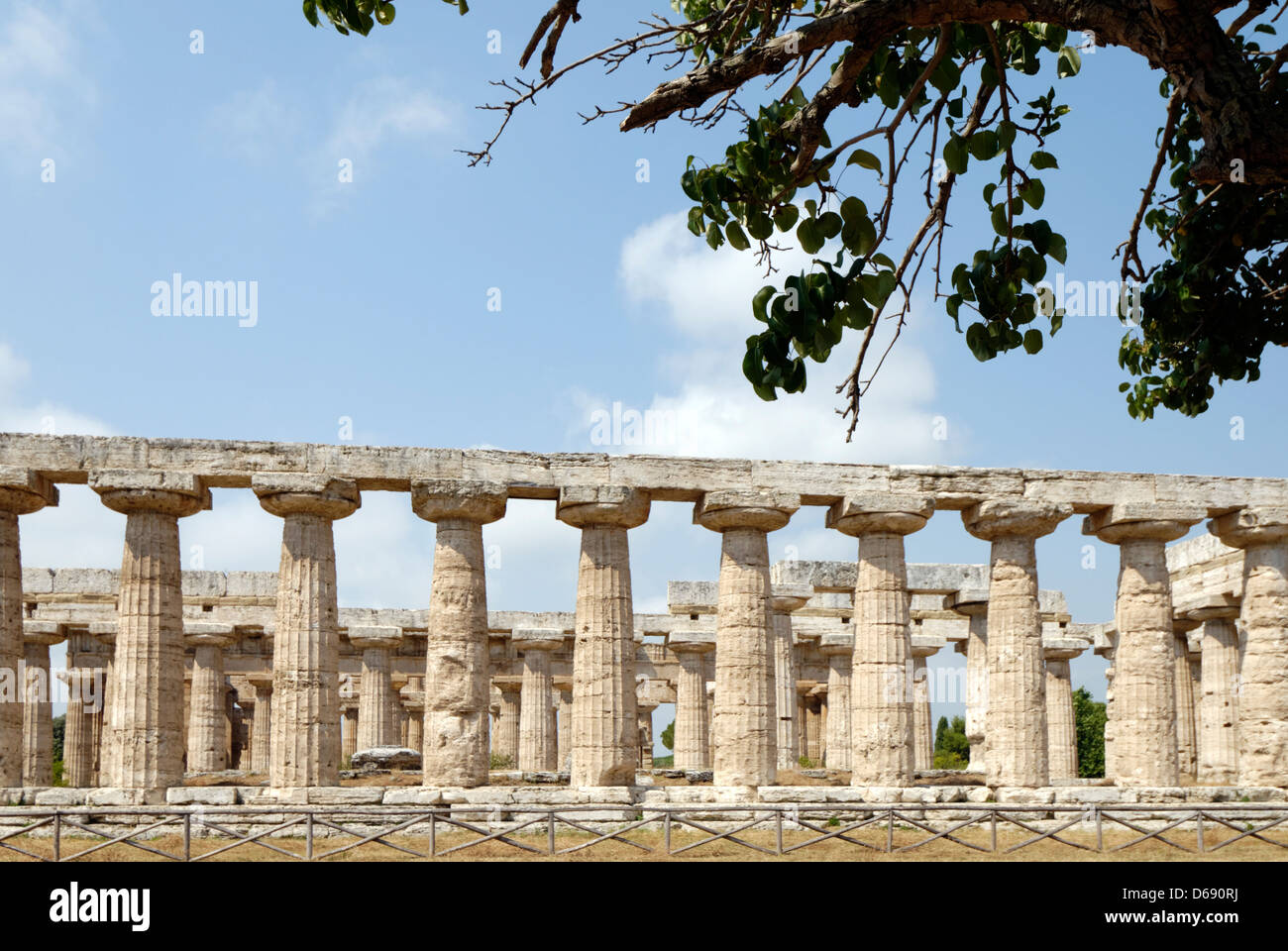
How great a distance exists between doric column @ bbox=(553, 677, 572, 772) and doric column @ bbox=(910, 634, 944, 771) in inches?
491

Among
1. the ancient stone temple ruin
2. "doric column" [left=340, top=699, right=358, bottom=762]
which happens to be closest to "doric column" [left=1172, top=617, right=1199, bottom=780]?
the ancient stone temple ruin

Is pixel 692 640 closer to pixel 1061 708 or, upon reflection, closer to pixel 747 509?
pixel 1061 708

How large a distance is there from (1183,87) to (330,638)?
2122 cm

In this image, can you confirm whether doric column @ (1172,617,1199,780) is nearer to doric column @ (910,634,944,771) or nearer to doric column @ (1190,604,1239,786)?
doric column @ (1190,604,1239,786)

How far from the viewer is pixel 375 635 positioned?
41.5m

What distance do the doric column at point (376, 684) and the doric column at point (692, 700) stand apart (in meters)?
9.16

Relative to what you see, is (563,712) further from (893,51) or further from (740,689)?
(893,51)

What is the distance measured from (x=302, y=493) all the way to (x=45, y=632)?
1740cm

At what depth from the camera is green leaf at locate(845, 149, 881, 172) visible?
887cm

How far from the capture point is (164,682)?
25.2 metres

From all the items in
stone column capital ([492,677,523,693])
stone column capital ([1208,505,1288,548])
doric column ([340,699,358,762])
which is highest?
stone column capital ([1208,505,1288,548])

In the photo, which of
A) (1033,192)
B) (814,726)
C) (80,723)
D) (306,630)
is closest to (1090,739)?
(814,726)

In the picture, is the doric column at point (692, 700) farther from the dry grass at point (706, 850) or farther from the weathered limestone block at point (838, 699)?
the dry grass at point (706, 850)
